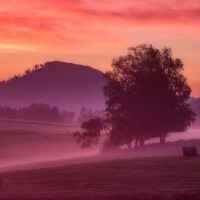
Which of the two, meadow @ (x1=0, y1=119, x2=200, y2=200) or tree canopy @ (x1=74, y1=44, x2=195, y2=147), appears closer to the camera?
meadow @ (x1=0, y1=119, x2=200, y2=200)

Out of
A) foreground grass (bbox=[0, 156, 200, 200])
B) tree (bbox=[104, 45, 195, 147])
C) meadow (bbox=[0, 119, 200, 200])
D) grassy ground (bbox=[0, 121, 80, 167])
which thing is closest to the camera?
meadow (bbox=[0, 119, 200, 200])

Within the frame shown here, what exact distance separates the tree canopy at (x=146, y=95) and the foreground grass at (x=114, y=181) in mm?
33607

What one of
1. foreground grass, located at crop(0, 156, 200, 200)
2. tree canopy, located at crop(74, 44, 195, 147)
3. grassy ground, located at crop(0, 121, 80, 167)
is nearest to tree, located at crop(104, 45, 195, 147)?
tree canopy, located at crop(74, 44, 195, 147)

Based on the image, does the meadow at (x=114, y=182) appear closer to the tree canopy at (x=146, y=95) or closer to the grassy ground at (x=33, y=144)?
the tree canopy at (x=146, y=95)

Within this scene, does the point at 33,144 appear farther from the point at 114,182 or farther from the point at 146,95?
the point at 114,182

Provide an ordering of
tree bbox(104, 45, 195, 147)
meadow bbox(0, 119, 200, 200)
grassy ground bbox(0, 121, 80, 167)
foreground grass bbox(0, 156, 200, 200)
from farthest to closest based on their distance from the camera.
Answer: grassy ground bbox(0, 121, 80, 167)
tree bbox(104, 45, 195, 147)
foreground grass bbox(0, 156, 200, 200)
meadow bbox(0, 119, 200, 200)

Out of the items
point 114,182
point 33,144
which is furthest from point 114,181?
point 33,144

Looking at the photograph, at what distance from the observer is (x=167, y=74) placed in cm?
8819

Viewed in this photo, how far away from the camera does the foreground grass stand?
3388 cm

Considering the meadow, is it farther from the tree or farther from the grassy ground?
the grassy ground

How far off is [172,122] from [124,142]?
8383 millimetres

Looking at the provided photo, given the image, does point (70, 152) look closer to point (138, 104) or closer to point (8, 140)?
point (8, 140)

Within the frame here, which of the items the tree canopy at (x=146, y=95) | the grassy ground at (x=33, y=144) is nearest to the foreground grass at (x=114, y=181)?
the tree canopy at (x=146, y=95)

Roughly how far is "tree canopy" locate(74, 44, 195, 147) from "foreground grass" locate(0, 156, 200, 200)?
33.6 meters
